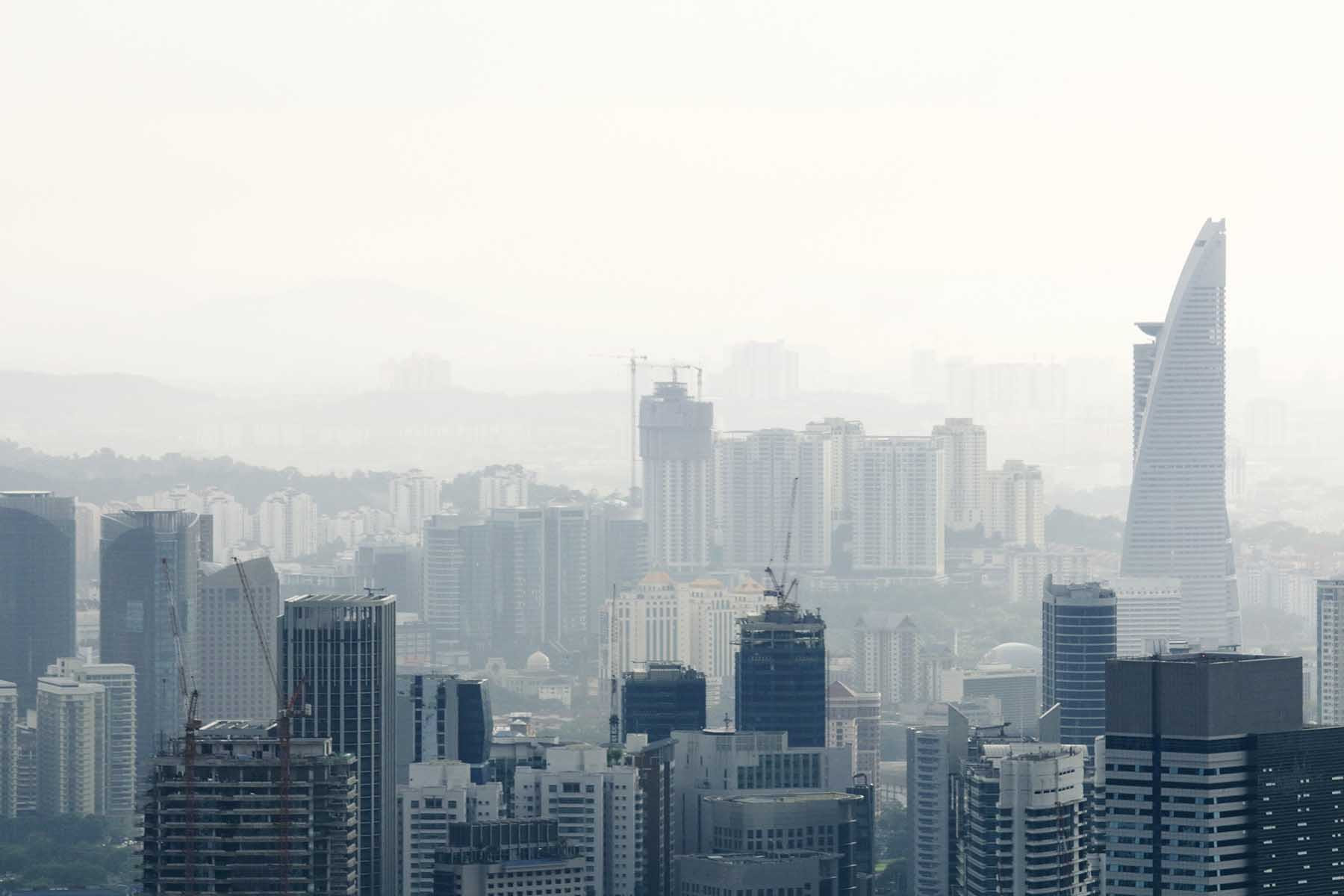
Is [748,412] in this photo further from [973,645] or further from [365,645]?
[365,645]

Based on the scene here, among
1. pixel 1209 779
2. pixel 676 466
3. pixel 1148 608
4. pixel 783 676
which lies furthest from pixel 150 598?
pixel 1209 779

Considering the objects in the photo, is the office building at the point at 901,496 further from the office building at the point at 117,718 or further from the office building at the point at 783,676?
the office building at the point at 783,676

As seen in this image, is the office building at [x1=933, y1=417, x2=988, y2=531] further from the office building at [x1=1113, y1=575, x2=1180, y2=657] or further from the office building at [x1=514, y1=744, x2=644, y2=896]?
the office building at [x1=514, y1=744, x2=644, y2=896]

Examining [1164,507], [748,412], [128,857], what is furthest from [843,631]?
[128,857]

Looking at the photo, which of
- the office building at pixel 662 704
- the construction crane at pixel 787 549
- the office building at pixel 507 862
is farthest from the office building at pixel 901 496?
the office building at pixel 507 862

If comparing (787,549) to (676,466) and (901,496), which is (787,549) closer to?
(901,496)

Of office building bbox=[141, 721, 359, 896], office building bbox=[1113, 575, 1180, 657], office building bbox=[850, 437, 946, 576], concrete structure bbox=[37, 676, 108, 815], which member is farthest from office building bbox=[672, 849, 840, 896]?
office building bbox=[850, 437, 946, 576]
